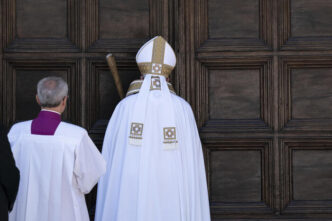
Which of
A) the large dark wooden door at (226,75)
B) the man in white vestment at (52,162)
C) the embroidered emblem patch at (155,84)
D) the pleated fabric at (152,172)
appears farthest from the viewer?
the large dark wooden door at (226,75)

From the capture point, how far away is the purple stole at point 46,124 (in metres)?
4.16

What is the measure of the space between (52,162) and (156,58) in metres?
1.14

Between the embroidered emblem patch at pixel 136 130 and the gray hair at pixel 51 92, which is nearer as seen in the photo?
the gray hair at pixel 51 92

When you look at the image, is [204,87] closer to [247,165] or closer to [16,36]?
[247,165]

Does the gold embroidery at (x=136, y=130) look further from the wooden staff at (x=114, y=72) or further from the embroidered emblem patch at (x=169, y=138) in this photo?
the wooden staff at (x=114, y=72)

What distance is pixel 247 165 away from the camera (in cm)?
516

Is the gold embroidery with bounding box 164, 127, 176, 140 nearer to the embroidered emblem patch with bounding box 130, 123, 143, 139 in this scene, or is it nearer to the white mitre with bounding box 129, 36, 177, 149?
the white mitre with bounding box 129, 36, 177, 149

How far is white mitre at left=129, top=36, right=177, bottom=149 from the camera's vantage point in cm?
453

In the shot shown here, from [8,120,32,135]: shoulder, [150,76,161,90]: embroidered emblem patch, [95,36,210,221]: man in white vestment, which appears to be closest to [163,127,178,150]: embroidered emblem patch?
[95,36,210,221]: man in white vestment

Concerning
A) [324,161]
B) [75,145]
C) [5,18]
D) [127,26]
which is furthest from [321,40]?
[5,18]

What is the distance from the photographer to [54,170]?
414 cm

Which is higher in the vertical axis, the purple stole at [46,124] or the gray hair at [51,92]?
the gray hair at [51,92]

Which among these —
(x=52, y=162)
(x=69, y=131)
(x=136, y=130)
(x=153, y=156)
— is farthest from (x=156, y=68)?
(x=52, y=162)

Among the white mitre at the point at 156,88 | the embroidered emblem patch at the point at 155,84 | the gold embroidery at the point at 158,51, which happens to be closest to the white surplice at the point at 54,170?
the white mitre at the point at 156,88
